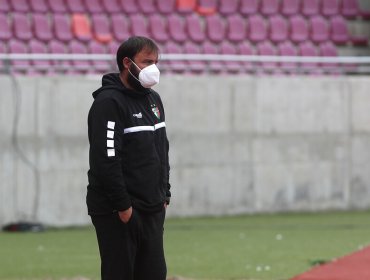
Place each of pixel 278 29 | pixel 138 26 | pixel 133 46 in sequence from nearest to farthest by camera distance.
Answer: pixel 133 46 → pixel 138 26 → pixel 278 29

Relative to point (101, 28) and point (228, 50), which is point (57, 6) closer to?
point (101, 28)

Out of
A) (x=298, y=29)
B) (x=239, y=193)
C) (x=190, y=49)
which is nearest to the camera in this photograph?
(x=239, y=193)

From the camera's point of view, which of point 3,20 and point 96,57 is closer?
point 96,57

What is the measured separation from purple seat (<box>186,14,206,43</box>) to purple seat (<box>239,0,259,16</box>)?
1.05m

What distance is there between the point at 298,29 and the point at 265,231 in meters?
6.93

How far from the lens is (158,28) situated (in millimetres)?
18531

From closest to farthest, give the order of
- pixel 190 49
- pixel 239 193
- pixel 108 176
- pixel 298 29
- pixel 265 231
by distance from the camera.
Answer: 1. pixel 108 176
2. pixel 265 231
3. pixel 239 193
4. pixel 190 49
5. pixel 298 29

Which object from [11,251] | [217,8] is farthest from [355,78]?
[11,251]

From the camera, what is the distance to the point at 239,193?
16.0 metres

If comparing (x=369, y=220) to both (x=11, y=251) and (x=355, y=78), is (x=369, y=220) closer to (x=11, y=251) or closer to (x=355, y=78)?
(x=355, y=78)

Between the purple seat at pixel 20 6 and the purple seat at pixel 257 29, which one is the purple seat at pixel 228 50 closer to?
the purple seat at pixel 257 29

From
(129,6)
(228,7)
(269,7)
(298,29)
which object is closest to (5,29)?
(129,6)

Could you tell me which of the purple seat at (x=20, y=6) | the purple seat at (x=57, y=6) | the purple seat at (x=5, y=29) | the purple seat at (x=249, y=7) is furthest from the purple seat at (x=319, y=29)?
the purple seat at (x=5, y=29)

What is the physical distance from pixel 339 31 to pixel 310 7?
841 mm
